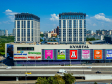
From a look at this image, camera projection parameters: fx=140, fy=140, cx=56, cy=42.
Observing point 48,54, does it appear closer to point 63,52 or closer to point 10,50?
point 63,52

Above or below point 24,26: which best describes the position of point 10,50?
below

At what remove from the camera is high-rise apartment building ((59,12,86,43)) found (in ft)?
327

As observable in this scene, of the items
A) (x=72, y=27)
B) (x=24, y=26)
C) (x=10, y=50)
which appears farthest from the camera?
(x=24, y=26)

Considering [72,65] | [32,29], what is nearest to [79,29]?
[32,29]

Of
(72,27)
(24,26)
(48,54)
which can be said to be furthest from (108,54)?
(24,26)

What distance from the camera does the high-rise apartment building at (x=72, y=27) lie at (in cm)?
9962

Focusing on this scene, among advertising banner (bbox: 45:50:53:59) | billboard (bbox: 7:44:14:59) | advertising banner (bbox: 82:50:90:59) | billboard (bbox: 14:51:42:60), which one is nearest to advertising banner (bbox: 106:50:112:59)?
advertising banner (bbox: 82:50:90:59)

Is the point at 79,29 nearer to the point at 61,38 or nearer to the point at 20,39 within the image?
the point at 61,38

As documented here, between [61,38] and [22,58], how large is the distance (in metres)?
44.6

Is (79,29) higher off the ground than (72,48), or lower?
higher

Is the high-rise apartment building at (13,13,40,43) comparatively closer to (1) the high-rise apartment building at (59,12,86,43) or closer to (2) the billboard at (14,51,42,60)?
(1) the high-rise apartment building at (59,12,86,43)

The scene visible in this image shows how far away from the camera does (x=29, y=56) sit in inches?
2431

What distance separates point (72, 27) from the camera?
99750 millimetres

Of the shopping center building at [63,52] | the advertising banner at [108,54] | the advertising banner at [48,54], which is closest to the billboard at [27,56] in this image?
the shopping center building at [63,52]
